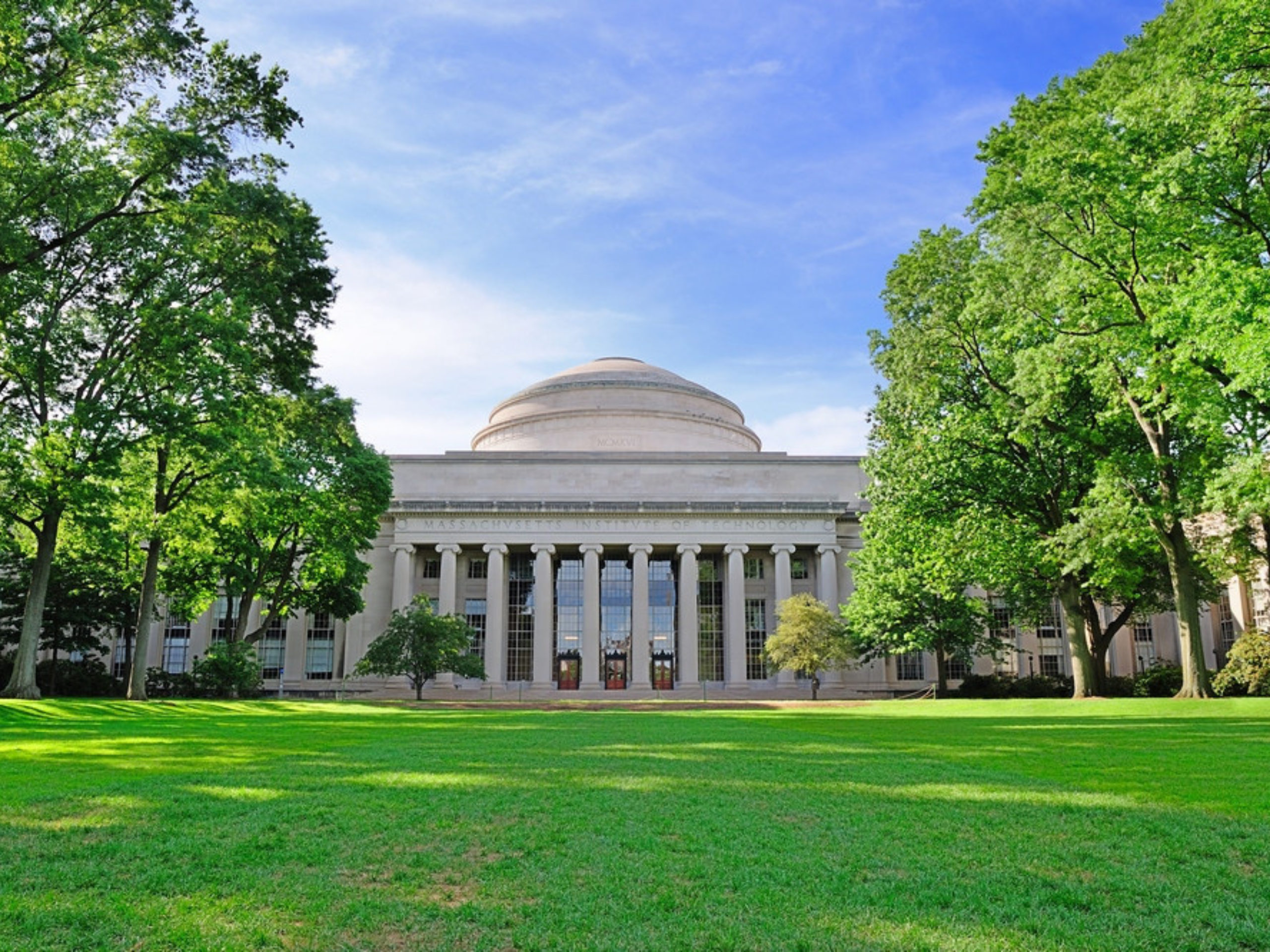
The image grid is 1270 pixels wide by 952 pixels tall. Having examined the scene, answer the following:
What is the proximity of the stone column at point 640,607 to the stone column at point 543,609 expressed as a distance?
571 centimetres

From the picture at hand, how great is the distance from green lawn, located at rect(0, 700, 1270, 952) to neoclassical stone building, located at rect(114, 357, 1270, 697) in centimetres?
5023

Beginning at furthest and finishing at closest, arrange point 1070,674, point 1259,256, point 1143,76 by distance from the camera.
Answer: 1. point 1070,674
2. point 1143,76
3. point 1259,256

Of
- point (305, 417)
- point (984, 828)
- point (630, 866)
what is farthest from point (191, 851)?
point (305, 417)

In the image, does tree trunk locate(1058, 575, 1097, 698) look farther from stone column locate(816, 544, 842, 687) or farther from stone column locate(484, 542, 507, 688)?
stone column locate(484, 542, 507, 688)

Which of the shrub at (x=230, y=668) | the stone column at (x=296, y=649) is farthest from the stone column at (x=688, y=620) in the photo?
the shrub at (x=230, y=668)

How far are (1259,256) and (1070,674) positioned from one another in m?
46.4

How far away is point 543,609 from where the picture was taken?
209 ft

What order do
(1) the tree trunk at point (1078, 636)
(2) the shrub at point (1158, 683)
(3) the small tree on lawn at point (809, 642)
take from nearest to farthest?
1. (1) the tree trunk at point (1078, 636)
2. (2) the shrub at point (1158, 683)
3. (3) the small tree on lawn at point (809, 642)

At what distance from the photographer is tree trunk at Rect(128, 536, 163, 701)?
32.1 metres

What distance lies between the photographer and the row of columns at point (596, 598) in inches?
2479

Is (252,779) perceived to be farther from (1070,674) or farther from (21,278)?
(1070,674)

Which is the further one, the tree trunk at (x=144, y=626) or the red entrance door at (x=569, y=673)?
the red entrance door at (x=569, y=673)

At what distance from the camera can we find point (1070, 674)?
61312 mm

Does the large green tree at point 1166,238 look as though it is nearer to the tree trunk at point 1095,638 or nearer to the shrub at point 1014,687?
the tree trunk at point 1095,638
